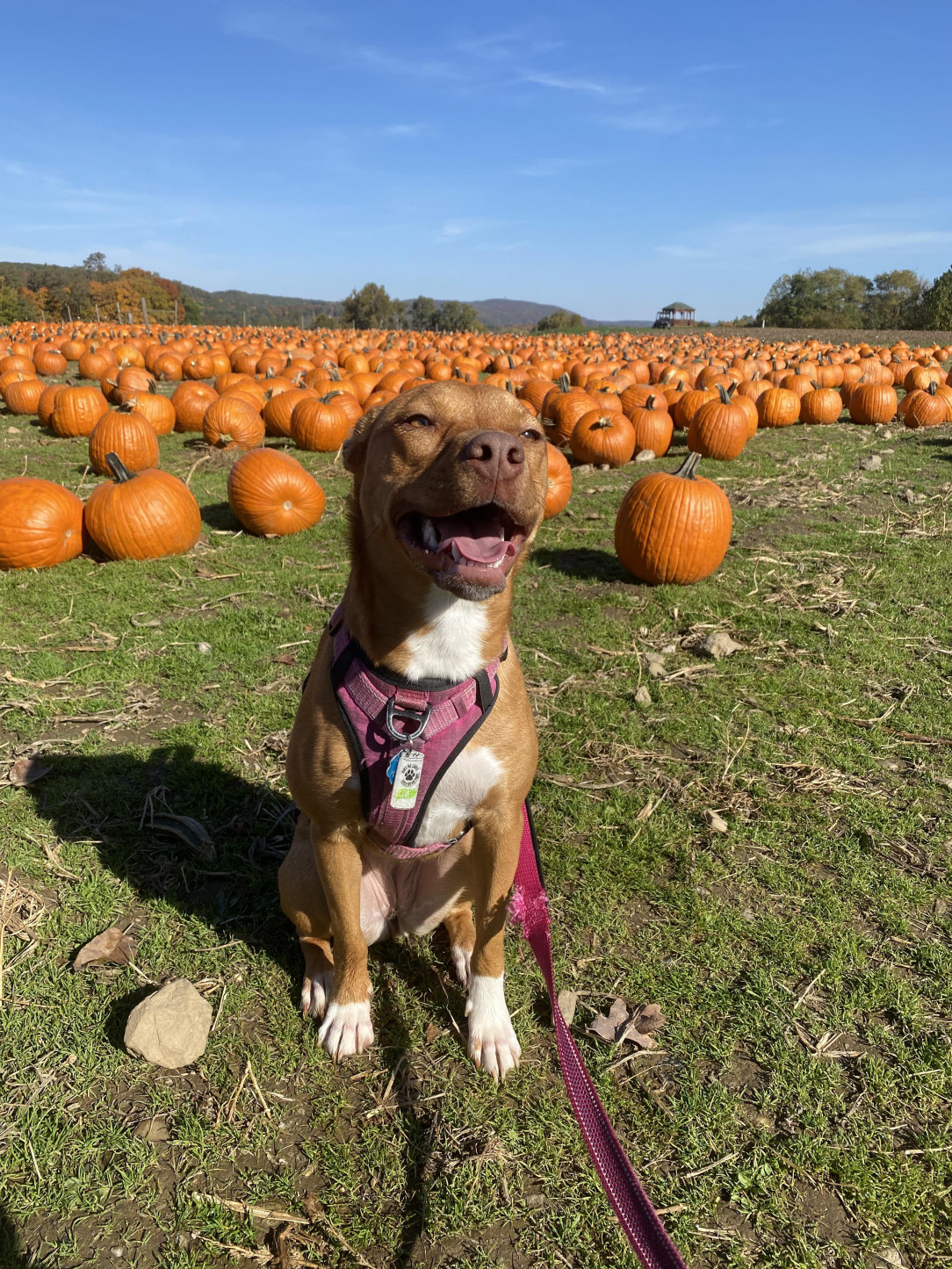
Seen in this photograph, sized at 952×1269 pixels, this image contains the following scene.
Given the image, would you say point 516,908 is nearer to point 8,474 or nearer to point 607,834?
point 607,834

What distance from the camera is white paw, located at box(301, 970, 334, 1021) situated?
9.34 ft

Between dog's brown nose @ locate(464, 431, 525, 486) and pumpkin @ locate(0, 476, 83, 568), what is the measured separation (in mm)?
6470

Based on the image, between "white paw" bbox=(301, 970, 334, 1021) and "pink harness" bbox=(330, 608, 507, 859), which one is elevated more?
"pink harness" bbox=(330, 608, 507, 859)

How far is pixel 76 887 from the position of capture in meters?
3.36

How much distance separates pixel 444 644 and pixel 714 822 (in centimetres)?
222

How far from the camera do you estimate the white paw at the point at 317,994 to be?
2.85 meters

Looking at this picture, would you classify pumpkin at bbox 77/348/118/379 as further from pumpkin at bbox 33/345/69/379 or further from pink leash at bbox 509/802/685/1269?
pink leash at bbox 509/802/685/1269

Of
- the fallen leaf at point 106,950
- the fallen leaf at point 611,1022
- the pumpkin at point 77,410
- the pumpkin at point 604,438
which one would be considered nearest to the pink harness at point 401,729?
the fallen leaf at point 611,1022

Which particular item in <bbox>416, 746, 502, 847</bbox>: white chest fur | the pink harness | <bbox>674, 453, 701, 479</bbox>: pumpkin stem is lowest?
<bbox>416, 746, 502, 847</bbox>: white chest fur

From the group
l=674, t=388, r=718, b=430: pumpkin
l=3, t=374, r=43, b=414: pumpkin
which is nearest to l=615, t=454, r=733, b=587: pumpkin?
l=674, t=388, r=718, b=430: pumpkin

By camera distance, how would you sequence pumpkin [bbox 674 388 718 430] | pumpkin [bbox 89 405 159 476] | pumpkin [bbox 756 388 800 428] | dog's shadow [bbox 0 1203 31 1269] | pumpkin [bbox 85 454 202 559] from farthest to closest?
pumpkin [bbox 756 388 800 428]
pumpkin [bbox 674 388 718 430]
pumpkin [bbox 89 405 159 476]
pumpkin [bbox 85 454 202 559]
dog's shadow [bbox 0 1203 31 1269]

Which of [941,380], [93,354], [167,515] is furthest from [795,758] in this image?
[93,354]

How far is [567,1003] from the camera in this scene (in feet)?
9.42

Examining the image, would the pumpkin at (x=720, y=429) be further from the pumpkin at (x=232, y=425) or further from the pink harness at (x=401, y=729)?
the pink harness at (x=401, y=729)
